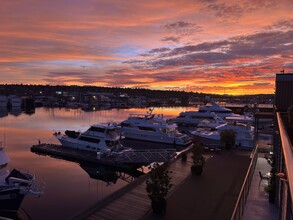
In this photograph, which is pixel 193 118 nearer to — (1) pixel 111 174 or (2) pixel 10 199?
(1) pixel 111 174

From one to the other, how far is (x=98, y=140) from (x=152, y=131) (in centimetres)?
1291

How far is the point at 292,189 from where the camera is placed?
193 cm

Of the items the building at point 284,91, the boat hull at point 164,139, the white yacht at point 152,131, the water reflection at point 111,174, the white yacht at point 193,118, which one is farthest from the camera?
the white yacht at point 193,118

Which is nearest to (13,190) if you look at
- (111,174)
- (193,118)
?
(111,174)

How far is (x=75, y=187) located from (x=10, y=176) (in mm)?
6828

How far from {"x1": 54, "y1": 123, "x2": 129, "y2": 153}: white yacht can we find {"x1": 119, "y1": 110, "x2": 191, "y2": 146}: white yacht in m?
10.4

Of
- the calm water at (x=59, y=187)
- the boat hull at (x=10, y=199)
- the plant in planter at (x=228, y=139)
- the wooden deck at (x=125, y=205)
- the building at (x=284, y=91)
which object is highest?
the building at (x=284, y=91)

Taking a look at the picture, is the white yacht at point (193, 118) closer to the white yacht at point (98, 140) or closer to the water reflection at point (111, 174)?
the white yacht at point (98, 140)

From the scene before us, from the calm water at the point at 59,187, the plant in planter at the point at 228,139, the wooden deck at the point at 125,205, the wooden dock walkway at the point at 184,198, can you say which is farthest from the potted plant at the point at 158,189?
the plant in planter at the point at 228,139

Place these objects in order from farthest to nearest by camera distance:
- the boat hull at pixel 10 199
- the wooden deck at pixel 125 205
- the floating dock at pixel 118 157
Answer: the floating dock at pixel 118 157, the boat hull at pixel 10 199, the wooden deck at pixel 125 205

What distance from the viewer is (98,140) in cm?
3256

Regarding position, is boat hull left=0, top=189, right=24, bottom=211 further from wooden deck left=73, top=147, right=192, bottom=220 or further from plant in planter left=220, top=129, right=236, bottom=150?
plant in planter left=220, top=129, right=236, bottom=150

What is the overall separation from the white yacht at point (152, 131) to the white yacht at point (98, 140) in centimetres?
1038

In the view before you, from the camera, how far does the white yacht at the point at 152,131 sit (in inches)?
1663
